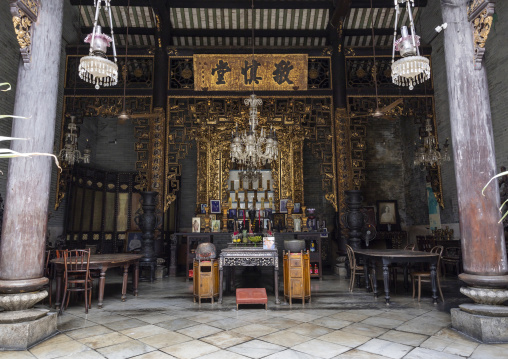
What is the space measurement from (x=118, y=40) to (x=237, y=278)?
25.1 feet

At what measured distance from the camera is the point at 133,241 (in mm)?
10312

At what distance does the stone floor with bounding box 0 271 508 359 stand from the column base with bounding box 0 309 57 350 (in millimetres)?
91

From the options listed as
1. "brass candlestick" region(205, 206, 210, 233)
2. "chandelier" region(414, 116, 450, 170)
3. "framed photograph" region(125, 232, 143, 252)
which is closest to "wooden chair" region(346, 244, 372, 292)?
"chandelier" region(414, 116, 450, 170)

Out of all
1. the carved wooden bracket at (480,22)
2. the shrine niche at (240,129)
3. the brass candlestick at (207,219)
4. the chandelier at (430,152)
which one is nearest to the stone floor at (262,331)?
the carved wooden bracket at (480,22)

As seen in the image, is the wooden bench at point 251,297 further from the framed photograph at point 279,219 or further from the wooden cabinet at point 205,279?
the framed photograph at point 279,219

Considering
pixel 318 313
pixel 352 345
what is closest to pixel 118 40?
pixel 318 313

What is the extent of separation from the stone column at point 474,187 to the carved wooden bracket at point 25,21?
4536 mm

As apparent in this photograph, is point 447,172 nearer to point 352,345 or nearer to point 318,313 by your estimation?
point 318,313

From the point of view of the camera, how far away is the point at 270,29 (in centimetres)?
955

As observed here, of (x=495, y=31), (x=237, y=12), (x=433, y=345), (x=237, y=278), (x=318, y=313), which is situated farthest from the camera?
(x=237, y=12)

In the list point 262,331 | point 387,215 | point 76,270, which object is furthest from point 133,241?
point 387,215

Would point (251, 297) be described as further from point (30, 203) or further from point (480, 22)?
point (480, 22)

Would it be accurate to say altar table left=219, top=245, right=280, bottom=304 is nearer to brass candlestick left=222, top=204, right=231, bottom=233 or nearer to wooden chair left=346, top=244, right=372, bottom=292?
wooden chair left=346, top=244, right=372, bottom=292

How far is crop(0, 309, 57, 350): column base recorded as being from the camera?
3.06 meters
